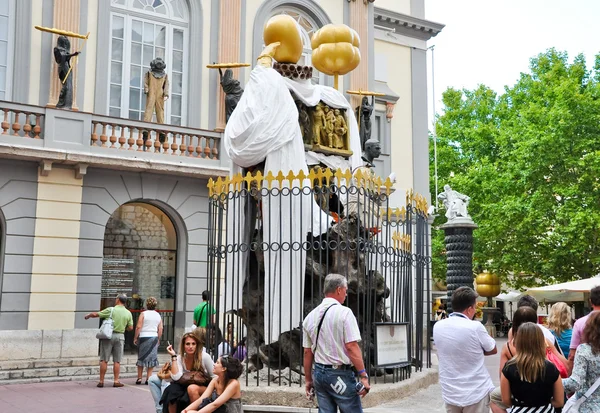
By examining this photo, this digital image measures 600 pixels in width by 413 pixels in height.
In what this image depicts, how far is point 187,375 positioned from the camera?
23.9 feet

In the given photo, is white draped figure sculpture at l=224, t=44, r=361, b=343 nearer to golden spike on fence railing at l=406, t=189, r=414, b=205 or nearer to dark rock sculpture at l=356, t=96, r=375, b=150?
golden spike on fence railing at l=406, t=189, r=414, b=205

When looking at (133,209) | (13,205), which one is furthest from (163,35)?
(13,205)

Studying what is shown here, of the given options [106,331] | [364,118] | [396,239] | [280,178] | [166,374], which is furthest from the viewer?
[364,118]

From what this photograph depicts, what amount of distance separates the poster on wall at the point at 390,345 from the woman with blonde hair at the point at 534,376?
2.77 metres

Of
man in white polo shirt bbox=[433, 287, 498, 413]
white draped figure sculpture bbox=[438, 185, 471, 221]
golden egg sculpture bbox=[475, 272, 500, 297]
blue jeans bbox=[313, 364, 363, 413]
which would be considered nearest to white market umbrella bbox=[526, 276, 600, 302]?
white draped figure sculpture bbox=[438, 185, 471, 221]

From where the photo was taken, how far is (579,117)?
90.0 feet

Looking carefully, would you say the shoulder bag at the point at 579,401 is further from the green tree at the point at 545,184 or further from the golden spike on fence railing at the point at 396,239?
the green tree at the point at 545,184

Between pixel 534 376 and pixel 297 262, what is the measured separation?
11.8 feet

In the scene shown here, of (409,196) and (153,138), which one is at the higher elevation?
(153,138)

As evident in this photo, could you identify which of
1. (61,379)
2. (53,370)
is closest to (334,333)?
(61,379)

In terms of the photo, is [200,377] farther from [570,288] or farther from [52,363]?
[570,288]

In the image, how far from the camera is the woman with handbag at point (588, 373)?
5035 millimetres

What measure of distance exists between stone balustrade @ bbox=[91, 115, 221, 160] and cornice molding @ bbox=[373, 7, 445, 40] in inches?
367

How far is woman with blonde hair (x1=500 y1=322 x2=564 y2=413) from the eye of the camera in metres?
5.06
